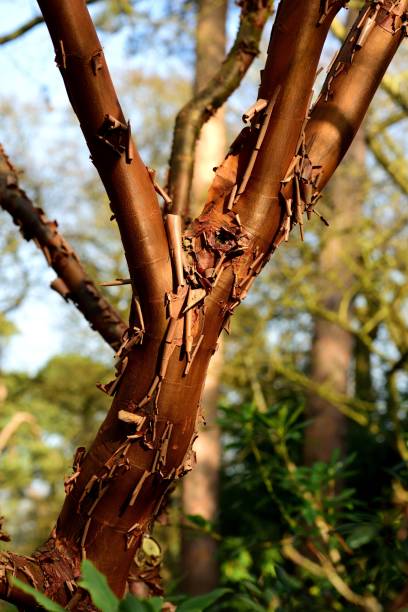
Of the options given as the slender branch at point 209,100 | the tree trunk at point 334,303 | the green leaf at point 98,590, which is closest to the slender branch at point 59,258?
the slender branch at point 209,100

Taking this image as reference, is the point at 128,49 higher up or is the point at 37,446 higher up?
the point at 128,49

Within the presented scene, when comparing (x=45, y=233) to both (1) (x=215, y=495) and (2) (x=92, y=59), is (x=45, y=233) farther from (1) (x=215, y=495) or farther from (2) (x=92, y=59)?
(1) (x=215, y=495)

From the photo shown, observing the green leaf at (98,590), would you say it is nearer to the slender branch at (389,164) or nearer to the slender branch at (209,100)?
the slender branch at (209,100)

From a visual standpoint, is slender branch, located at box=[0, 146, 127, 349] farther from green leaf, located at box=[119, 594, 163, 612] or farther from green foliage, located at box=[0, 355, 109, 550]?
green foliage, located at box=[0, 355, 109, 550]

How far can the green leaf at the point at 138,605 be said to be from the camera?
84 cm

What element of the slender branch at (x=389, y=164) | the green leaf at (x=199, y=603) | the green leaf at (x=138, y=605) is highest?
the slender branch at (x=389, y=164)

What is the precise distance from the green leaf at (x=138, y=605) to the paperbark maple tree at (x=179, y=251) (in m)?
0.32

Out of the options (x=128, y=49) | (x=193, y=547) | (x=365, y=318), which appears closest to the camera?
(x=128, y=49)

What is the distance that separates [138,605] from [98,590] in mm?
56

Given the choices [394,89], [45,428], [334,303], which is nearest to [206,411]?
[334,303]

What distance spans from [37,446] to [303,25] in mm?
12661

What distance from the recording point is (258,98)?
48.7 inches

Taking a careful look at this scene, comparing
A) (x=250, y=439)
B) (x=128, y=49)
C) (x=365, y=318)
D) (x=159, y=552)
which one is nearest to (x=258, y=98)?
(x=159, y=552)

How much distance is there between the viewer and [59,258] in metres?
1.94
